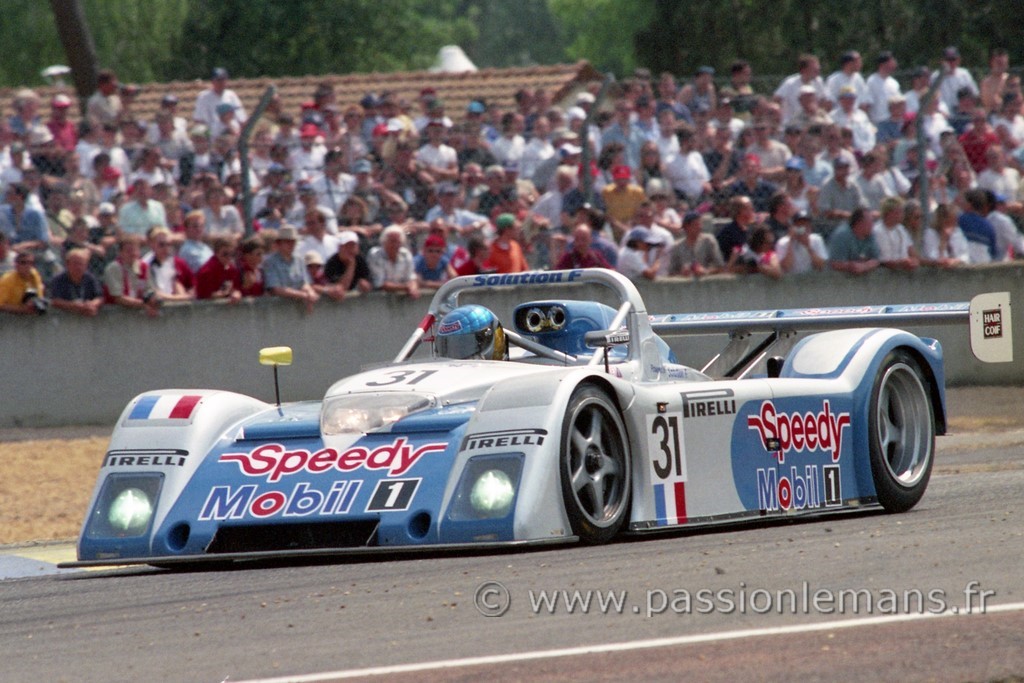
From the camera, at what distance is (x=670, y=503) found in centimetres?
762

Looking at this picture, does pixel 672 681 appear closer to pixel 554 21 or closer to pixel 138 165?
pixel 138 165

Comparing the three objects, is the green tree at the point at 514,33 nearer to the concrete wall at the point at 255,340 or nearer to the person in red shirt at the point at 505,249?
the concrete wall at the point at 255,340

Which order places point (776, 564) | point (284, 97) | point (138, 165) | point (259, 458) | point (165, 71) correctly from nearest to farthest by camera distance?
point (776, 564), point (259, 458), point (138, 165), point (284, 97), point (165, 71)

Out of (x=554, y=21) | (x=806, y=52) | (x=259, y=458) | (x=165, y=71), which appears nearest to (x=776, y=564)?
(x=259, y=458)

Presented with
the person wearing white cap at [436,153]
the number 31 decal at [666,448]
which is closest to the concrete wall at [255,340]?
the person wearing white cap at [436,153]

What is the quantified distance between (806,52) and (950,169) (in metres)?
28.2

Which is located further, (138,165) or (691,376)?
(138,165)

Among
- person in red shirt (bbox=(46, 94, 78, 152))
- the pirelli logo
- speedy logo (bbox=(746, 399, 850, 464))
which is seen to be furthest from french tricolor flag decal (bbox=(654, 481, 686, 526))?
person in red shirt (bbox=(46, 94, 78, 152))

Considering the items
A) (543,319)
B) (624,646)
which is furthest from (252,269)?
(624,646)

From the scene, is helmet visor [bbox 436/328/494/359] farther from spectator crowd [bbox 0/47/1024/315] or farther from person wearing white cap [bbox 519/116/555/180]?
person wearing white cap [bbox 519/116/555/180]

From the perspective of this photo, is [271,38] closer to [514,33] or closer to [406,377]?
[406,377]

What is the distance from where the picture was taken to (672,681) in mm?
4652

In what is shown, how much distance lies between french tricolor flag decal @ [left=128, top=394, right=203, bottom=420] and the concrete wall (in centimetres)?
605

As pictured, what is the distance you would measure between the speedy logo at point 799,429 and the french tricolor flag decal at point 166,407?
8.30ft
